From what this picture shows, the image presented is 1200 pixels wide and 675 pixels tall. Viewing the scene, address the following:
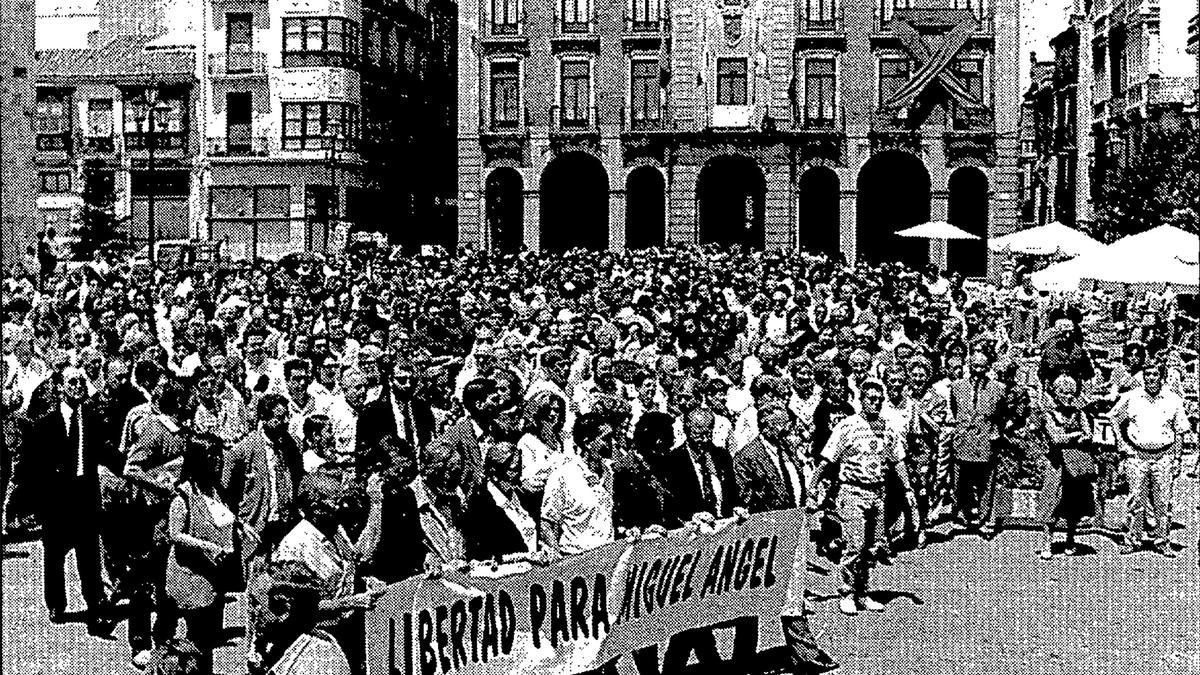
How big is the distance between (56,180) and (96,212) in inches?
136

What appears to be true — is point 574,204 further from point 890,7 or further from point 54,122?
point 54,122

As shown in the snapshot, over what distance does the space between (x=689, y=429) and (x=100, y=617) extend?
3473 mm

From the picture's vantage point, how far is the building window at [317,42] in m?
49.9

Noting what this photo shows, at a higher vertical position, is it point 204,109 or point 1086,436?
point 204,109

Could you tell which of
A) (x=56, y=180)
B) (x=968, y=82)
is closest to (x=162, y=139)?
(x=56, y=180)

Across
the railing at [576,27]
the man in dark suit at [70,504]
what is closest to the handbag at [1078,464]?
the man in dark suit at [70,504]

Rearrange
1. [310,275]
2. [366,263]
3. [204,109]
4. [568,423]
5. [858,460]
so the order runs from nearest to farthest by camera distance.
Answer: [858,460], [568,423], [310,275], [366,263], [204,109]

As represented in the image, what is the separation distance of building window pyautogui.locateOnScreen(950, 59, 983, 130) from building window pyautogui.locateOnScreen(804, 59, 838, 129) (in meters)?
2.98

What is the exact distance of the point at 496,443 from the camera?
11.0m

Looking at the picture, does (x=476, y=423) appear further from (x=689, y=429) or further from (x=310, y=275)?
(x=310, y=275)

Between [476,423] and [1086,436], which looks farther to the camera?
[1086,436]

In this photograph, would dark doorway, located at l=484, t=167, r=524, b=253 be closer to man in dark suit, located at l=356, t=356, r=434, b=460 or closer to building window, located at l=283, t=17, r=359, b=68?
building window, located at l=283, t=17, r=359, b=68

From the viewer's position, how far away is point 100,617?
11.4 meters

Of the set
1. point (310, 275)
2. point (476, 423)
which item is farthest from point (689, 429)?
point (310, 275)
